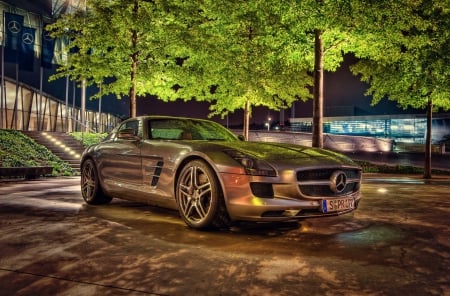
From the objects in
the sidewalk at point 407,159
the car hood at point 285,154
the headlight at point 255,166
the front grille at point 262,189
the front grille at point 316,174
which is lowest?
the sidewalk at point 407,159

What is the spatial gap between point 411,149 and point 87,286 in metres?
40.9

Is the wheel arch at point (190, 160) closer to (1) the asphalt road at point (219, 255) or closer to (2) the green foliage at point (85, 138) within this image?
(1) the asphalt road at point (219, 255)

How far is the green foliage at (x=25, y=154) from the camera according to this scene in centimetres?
1578

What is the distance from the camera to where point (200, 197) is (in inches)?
208

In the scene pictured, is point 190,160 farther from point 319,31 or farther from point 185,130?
point 319,31

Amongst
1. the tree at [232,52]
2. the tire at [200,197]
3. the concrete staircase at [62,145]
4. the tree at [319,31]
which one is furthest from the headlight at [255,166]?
the concrete staircase at [62,145]

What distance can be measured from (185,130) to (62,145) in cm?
1613

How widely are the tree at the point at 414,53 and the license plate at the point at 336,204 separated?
8278mm

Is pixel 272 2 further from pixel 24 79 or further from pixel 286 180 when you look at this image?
pixel 24 79

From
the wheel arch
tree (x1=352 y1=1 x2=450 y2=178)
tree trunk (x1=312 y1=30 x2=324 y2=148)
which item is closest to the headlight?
the wheel arch

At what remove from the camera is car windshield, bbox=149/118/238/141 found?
21.5 feet

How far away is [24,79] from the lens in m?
41.3

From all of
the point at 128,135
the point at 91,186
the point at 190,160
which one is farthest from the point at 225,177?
the point at 91,186

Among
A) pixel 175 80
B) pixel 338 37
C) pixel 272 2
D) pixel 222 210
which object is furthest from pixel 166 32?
pixel 222 210
